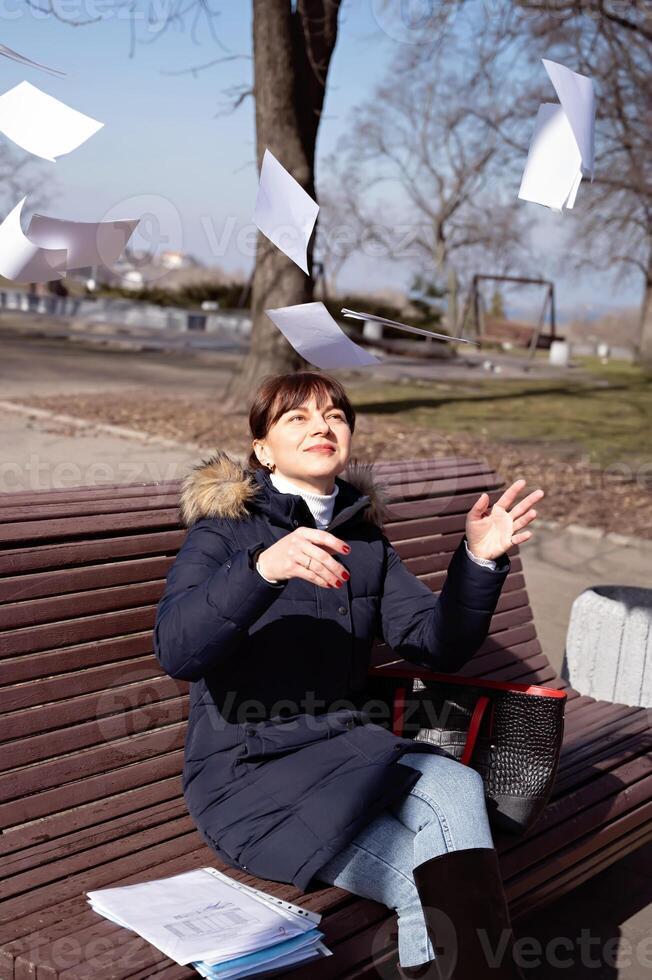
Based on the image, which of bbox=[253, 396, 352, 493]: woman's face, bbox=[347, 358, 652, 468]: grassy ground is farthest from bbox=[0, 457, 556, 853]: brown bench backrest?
bbox=[347, 358, 652, 468]: grassy ground

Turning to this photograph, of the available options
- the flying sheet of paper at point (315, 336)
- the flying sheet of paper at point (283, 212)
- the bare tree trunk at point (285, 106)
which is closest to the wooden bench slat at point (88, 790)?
the flying sheet of paper at point (315, 336)

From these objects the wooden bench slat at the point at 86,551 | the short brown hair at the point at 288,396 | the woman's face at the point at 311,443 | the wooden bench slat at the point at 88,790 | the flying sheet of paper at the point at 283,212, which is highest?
the flying sheet of paper at the point at 283,212

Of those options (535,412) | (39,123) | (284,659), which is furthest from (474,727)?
(535,412)

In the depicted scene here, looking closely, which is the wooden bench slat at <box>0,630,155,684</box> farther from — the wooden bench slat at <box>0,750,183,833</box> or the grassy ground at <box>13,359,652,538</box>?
the grassy ground at <box>13,359,652,538</box>

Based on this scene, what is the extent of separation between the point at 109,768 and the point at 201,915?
643mm

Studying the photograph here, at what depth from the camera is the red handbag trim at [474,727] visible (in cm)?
276

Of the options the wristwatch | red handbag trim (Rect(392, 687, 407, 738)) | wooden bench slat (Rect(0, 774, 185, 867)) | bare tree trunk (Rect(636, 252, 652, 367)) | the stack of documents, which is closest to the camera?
the stack of documents

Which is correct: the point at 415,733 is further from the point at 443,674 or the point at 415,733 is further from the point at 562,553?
the point at 562,553

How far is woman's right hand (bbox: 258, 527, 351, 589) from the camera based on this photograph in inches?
83.7

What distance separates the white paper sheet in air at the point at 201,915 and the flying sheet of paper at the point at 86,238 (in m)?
1.23

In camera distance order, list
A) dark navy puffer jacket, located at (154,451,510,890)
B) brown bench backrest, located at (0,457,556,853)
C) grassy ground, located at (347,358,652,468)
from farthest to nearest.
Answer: grassy ground, located at (347,358,652,468)
brown bench backrest, located at (0,457,556,853)
dark navy puffer jacket, located at (154,451,510,890)

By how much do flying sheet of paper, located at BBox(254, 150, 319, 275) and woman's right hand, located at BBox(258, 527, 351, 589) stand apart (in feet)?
1.70

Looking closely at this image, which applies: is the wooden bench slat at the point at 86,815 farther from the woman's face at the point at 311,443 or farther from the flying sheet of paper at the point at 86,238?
the flying sheet of paper at the point at 86,238

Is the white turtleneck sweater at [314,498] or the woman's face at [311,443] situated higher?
the woman's face at [311,443]
